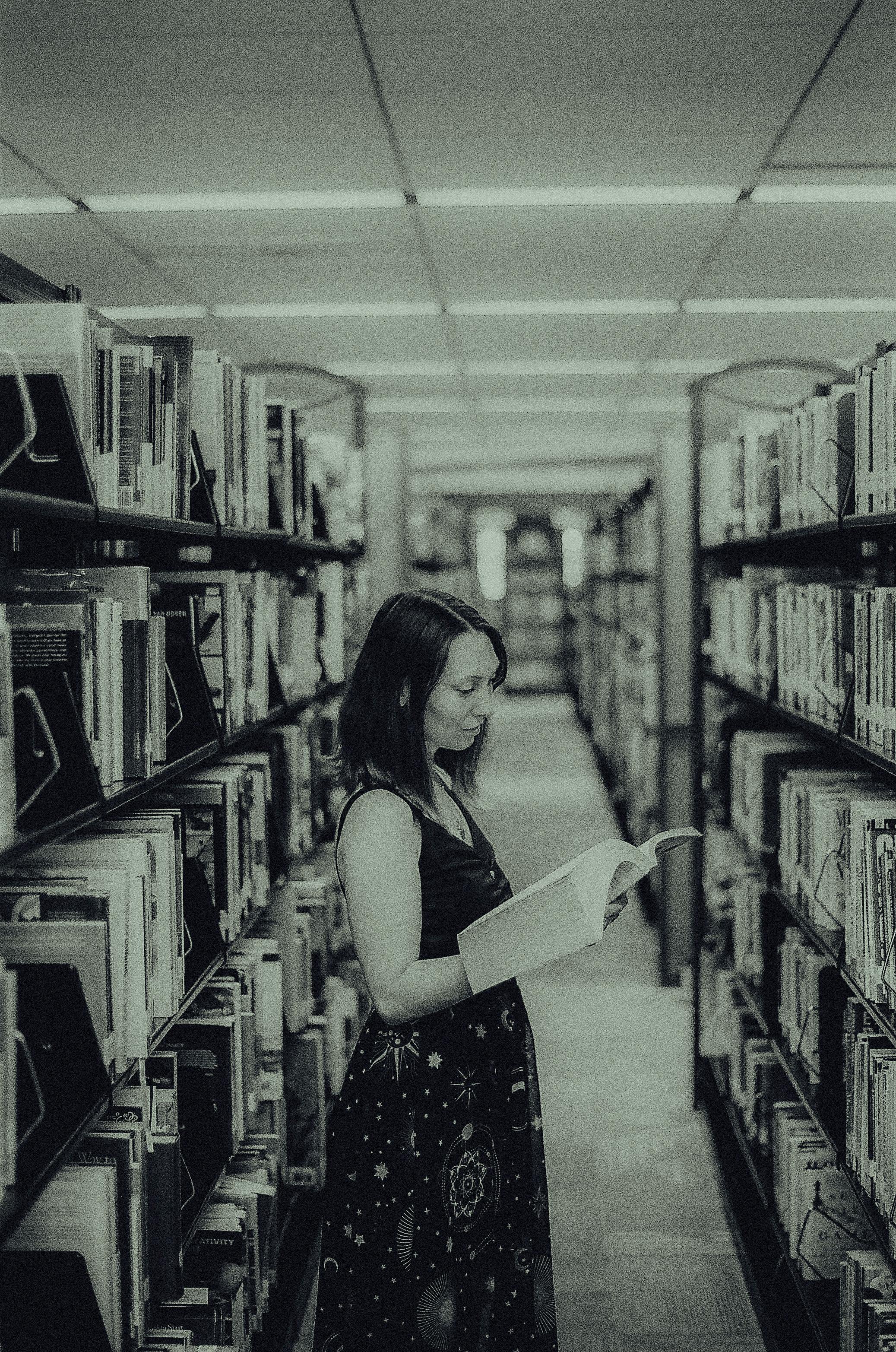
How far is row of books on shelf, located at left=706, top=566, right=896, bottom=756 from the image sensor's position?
2004mm

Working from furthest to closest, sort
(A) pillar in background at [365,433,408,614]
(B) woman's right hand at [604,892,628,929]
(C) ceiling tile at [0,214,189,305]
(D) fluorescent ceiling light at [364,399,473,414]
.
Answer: (D) fluorescent ceiling light at [364,399,473,414], (A) pillar in background at [365,433,408,614], (C) ceiling tile at [0,214,189,305], (B) woman's right hand at [604,892,628,929]

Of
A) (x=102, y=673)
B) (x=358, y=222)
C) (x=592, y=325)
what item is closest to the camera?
(x=102, y=673)

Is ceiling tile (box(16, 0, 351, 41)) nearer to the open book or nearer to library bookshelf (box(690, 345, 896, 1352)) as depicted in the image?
library bookshelf (box(690, 345, 896, 1352))

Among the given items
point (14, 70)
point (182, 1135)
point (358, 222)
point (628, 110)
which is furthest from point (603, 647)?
point (182, 1135)

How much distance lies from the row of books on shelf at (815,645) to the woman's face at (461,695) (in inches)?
25.5

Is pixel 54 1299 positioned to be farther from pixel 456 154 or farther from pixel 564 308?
pixel 564 308

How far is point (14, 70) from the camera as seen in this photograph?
119 inches

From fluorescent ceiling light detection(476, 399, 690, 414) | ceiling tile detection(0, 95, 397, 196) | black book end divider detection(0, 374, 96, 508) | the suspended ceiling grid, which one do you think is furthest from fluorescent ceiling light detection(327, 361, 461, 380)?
black book end divider detection(0, 374, 96, 508)

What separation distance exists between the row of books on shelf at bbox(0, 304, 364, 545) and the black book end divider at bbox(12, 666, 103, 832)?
263 mm

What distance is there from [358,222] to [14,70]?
4.66ft

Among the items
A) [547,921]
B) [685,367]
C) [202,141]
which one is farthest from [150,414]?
[685,367]

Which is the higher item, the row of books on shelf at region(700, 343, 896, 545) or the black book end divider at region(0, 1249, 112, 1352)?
the row of books on shelf at region(700, 343, 896, 545)

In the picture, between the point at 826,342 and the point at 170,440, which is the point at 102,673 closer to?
the point at 170,440

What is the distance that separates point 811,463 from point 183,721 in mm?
1458
